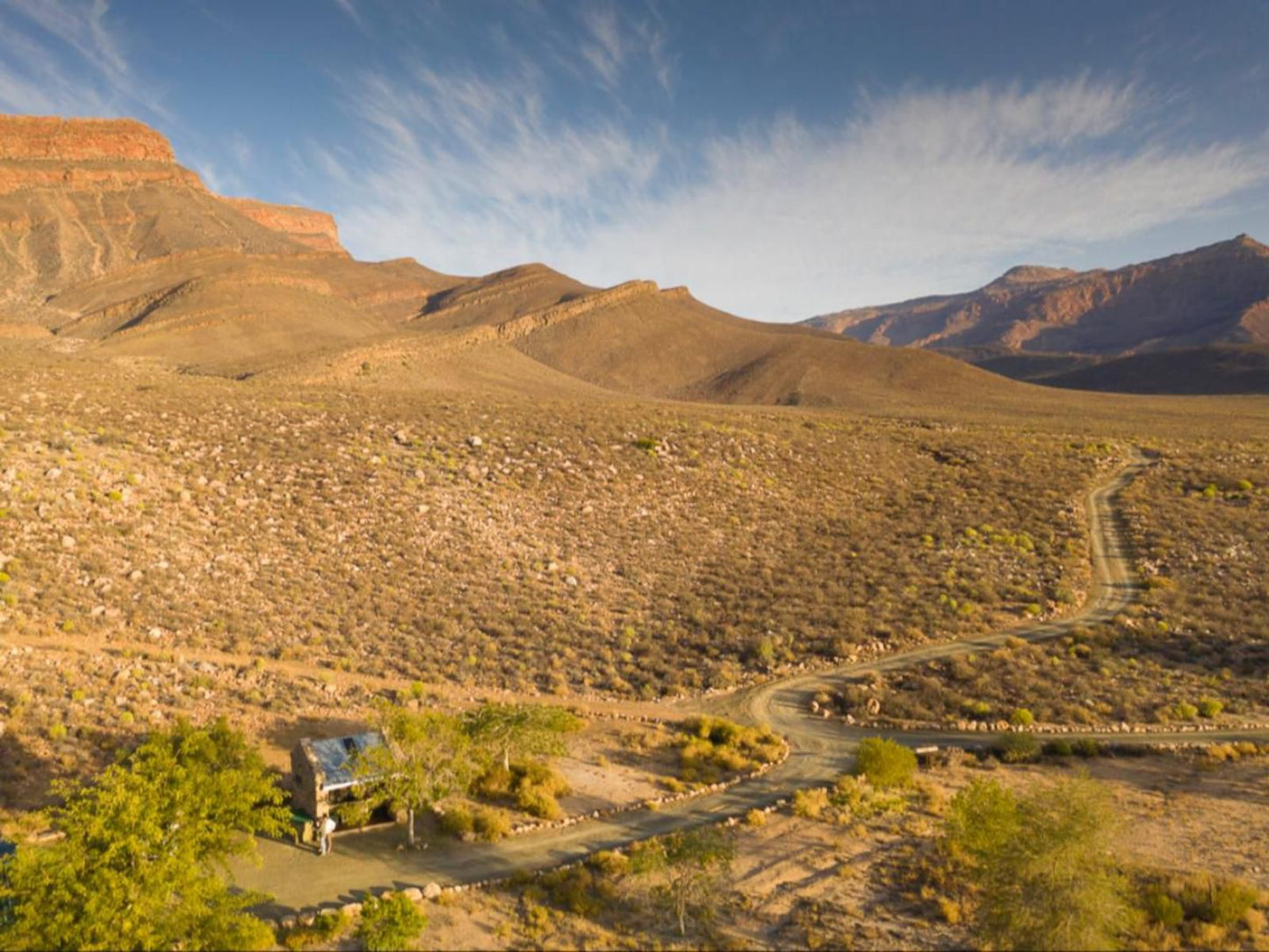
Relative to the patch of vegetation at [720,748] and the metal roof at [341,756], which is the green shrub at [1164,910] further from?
the metal roof at [341,756]

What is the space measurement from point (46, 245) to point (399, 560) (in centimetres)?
14909

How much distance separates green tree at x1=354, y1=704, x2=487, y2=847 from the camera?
16969 mm

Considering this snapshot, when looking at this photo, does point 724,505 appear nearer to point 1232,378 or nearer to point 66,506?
point 66,506

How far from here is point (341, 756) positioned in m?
17.5

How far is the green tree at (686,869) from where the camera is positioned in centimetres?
1454

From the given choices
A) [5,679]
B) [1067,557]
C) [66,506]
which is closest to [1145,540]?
[1067,557]

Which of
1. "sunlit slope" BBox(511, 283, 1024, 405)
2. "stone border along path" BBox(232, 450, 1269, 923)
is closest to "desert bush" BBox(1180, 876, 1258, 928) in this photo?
"stone border along path" BBox(232, 450, 1269, 923)

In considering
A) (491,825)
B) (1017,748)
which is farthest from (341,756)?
(1017,748)

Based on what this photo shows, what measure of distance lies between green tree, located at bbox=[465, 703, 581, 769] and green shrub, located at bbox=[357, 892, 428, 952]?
563cm

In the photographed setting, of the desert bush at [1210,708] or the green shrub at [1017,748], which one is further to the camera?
the desert bush at [1210,708]

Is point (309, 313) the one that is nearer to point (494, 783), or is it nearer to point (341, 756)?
point (341, 756)

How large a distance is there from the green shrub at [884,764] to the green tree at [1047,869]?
3575 millimetres

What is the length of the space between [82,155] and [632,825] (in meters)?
209

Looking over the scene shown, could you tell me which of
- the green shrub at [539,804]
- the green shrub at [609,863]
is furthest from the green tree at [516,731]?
the green shrub at [609,863]
